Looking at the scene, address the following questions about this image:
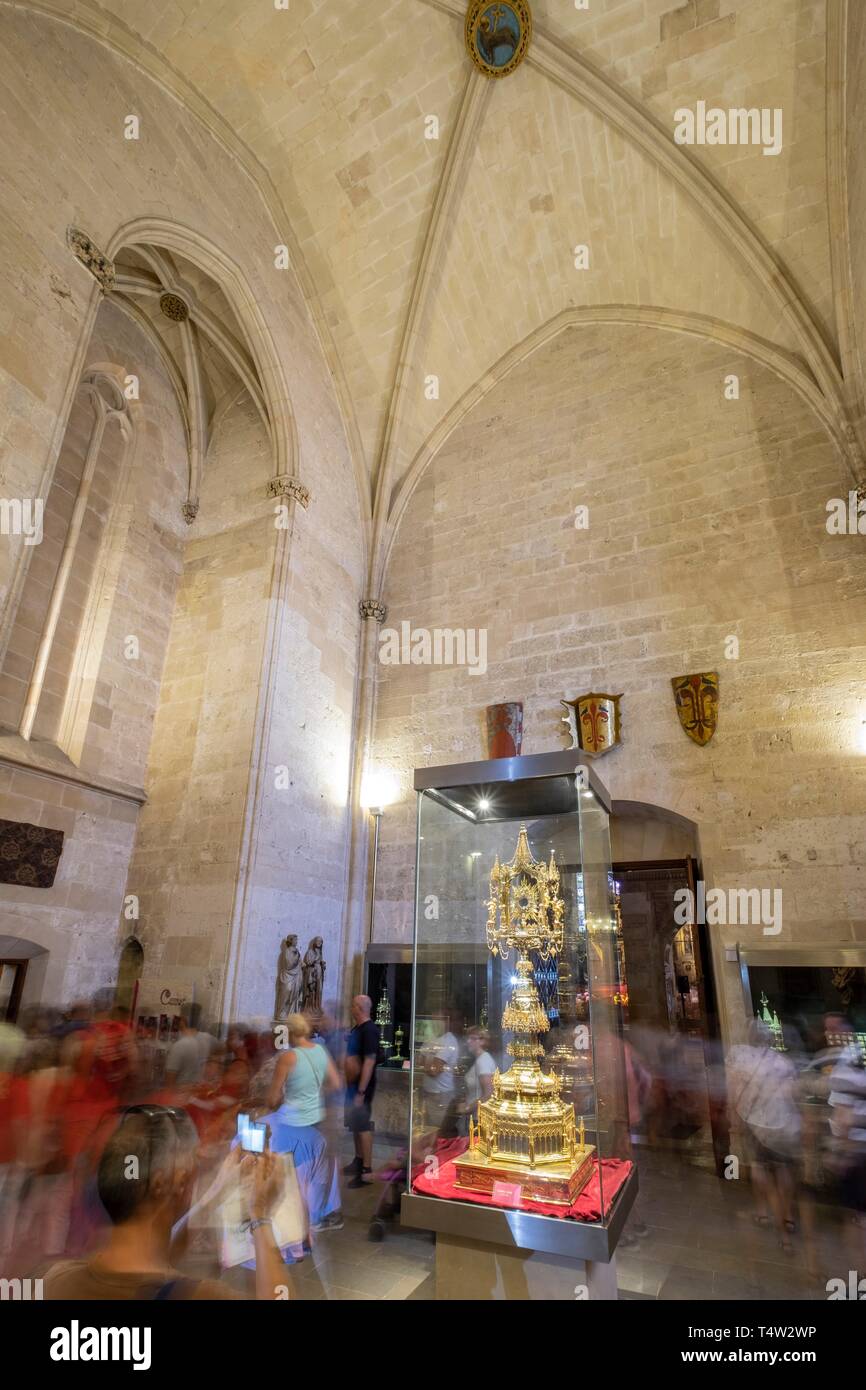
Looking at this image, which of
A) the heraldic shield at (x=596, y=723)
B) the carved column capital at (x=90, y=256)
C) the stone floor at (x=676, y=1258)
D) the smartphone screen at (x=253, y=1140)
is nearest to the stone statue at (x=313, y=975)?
the stone floor at (x=676, y=1258)

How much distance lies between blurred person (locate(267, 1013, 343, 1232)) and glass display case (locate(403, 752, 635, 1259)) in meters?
0.76

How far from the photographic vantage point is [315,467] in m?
9.45

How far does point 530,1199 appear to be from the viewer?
121 inches

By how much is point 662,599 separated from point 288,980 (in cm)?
595

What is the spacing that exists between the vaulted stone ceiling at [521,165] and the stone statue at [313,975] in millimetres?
7238

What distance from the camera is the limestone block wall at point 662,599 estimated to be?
696cm

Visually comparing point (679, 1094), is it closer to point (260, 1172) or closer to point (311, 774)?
point (311, 774)

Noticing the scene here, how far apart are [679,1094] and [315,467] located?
28.4 feet

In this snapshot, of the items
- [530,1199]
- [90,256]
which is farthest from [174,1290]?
[90,256]

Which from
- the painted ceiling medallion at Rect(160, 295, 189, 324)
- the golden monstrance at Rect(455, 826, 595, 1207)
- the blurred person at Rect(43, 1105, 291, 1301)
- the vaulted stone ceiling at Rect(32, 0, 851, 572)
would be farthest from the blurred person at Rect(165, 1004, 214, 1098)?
the painted ceiling medallion at Rect(160, 295, 189, 324)

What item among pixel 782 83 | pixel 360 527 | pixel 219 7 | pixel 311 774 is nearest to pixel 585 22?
pixel 782 83

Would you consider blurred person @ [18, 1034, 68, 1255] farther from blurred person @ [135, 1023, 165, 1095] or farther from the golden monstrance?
the golden monstrance

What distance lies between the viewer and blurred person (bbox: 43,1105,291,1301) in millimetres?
1421

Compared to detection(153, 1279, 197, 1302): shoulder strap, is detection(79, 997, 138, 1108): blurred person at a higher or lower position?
higher
